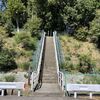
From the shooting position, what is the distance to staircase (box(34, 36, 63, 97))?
17.1 m

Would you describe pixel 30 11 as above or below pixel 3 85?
above

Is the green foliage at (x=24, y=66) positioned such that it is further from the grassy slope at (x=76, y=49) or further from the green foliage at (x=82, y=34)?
the green foliage at (x=82, y=34)

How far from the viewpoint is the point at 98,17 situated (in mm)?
33656

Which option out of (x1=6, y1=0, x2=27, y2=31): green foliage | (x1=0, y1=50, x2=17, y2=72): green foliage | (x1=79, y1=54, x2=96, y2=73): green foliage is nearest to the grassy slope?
(x1=79, y1=54, x2=96, y2=73): green foliage

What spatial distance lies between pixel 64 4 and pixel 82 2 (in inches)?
103

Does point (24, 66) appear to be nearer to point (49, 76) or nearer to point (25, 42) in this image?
point (49, 76)

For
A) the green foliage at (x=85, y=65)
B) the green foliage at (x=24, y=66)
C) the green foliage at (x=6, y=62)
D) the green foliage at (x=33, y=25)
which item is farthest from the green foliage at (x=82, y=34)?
the green foliage at (x=6, y=62)

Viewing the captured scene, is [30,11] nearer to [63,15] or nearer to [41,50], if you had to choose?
[63,15]

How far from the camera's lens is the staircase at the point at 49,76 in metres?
17.1

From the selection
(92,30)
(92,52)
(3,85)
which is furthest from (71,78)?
(92,30)

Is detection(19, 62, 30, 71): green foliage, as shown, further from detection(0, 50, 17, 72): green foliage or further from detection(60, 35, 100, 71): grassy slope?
detection(60, 35, 100, 71): grassy slope

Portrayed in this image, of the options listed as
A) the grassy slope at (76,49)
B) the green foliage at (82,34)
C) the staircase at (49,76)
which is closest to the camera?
the staircase at (49,76)

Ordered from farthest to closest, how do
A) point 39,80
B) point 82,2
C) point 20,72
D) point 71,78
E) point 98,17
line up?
point 82,2 → point 98,17 → point 20,72 → point 39,80 → point 71,78

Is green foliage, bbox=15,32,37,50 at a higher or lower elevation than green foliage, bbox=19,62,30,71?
higher
